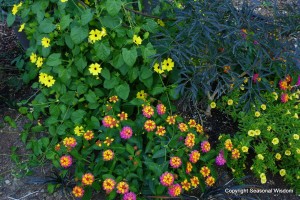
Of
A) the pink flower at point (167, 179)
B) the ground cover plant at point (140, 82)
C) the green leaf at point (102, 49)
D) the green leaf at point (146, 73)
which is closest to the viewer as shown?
the pink flower at point (167, 179)

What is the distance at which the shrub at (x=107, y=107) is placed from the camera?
2281 mm

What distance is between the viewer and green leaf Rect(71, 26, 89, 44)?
2338 millimetres

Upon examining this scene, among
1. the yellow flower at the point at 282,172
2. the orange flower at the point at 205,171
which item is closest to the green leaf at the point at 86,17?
the orange flower at the point at 205,171

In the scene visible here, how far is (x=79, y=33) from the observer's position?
92.0 inches

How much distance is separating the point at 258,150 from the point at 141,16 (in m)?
1.06

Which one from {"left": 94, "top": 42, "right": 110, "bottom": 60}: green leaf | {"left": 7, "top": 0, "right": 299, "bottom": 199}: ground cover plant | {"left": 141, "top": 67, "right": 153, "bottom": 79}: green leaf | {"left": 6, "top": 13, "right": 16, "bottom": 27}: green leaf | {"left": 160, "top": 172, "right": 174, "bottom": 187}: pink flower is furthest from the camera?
{"left": 6, "top": 13, "right": 16, "bottom": 27}: green leaf

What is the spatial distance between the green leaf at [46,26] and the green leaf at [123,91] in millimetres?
519

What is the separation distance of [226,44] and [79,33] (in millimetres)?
834

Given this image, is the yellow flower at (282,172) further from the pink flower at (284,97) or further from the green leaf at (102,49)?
the green leaf at (102,49)

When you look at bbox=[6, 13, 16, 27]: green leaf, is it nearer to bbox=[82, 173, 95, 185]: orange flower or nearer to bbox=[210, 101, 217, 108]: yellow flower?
bbox=[82, 173, 95, 185]: orange flower

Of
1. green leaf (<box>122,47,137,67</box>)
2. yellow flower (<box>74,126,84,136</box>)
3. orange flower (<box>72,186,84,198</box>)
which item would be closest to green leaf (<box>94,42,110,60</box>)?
green leaf (<box>122,47,137,67</box>)

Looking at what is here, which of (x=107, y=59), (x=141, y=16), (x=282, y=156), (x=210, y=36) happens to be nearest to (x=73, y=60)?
(x=107, y=59)

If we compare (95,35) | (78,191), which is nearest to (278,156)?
(78,191)

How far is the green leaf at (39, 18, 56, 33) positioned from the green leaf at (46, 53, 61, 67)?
0.49 ft
